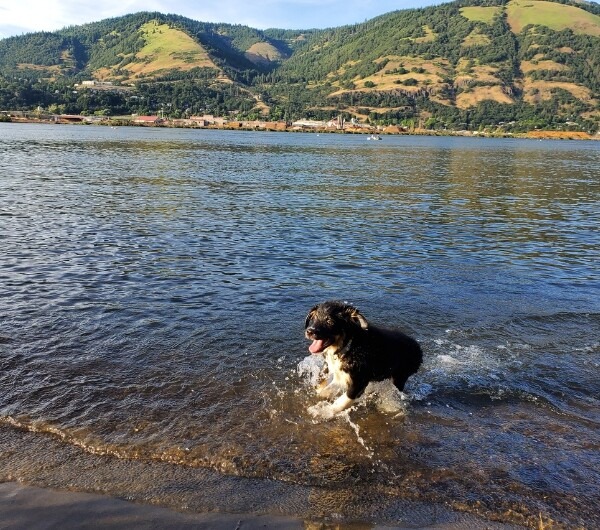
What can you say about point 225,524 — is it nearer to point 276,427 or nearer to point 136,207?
point 276,427

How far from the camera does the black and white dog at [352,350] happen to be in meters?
7.52

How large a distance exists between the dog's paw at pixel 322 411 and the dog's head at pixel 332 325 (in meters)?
1.07

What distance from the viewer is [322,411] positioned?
8.20 meters

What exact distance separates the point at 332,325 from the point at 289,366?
253 cm

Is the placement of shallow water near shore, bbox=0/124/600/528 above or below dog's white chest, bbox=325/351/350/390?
below

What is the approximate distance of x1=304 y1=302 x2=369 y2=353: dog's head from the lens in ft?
24.2

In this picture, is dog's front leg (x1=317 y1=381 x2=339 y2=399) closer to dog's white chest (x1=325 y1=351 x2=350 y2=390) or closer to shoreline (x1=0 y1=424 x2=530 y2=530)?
dog's white chest (x1=325 y1=351 x2=350 y2=390)

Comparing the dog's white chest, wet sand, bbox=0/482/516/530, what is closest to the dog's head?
the dog's white chest

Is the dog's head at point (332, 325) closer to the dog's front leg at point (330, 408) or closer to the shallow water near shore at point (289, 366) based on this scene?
the dog's front leg at point (330, 408)

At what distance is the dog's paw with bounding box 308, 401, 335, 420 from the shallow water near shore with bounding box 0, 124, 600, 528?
0.25 m

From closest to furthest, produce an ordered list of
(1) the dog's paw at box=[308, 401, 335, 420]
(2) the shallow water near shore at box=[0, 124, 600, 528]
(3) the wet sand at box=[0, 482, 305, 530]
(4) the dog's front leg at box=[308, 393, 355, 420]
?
1. (3) the wet sand at box=[0, 482, 305, 530]
2. (2) the shallow water near shore at box=[0, 124, 600, 528]
3. (4) the dog's front leg at box=[308, 393, 355, 420]
4. (1) the dog's paw at box=[308, 401, 335, 420]

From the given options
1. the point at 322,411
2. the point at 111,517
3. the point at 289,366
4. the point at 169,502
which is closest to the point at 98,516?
the point at 111,517

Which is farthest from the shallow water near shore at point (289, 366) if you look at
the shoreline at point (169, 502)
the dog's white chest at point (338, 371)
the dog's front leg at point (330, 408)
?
the dog's white chest at point (338, 371)

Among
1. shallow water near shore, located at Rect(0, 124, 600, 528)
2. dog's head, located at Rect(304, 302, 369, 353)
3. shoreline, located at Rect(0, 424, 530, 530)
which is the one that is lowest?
shallow water near shore, located at Rect(0, 124, 600, 528)
